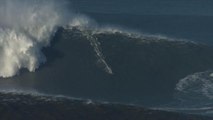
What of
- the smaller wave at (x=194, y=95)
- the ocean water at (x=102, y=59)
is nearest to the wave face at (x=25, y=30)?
the ocean water at (x=102, y=59)

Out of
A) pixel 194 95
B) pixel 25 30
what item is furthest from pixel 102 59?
pixel 194 95

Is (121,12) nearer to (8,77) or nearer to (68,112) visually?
(8,77)

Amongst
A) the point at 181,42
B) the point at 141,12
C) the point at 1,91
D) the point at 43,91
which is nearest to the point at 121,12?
the point at 141,12

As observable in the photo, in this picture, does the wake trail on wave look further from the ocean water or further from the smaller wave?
the smaller wave

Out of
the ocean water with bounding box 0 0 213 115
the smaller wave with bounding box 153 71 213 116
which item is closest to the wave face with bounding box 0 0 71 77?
the ocean water with bounding box 0 0 213 115

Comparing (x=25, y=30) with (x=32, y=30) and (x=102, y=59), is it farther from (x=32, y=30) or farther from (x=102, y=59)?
(x=102, y=59)

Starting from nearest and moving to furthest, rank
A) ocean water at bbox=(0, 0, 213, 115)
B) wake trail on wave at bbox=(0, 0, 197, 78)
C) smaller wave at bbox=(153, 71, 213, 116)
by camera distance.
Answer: smaller wave at bbox=(153, 71, 213, 116) → ocean water at bbox=(0, 0, 213, 115) → wake trail on wave at bbox=(0, 0, 197, 78)

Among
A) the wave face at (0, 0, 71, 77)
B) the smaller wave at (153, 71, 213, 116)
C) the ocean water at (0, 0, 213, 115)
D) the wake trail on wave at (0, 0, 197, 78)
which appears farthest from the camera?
the wake trail on wave at (0, 0, 197, 78)

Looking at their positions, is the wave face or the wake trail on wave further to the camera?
the wake trail on wave
